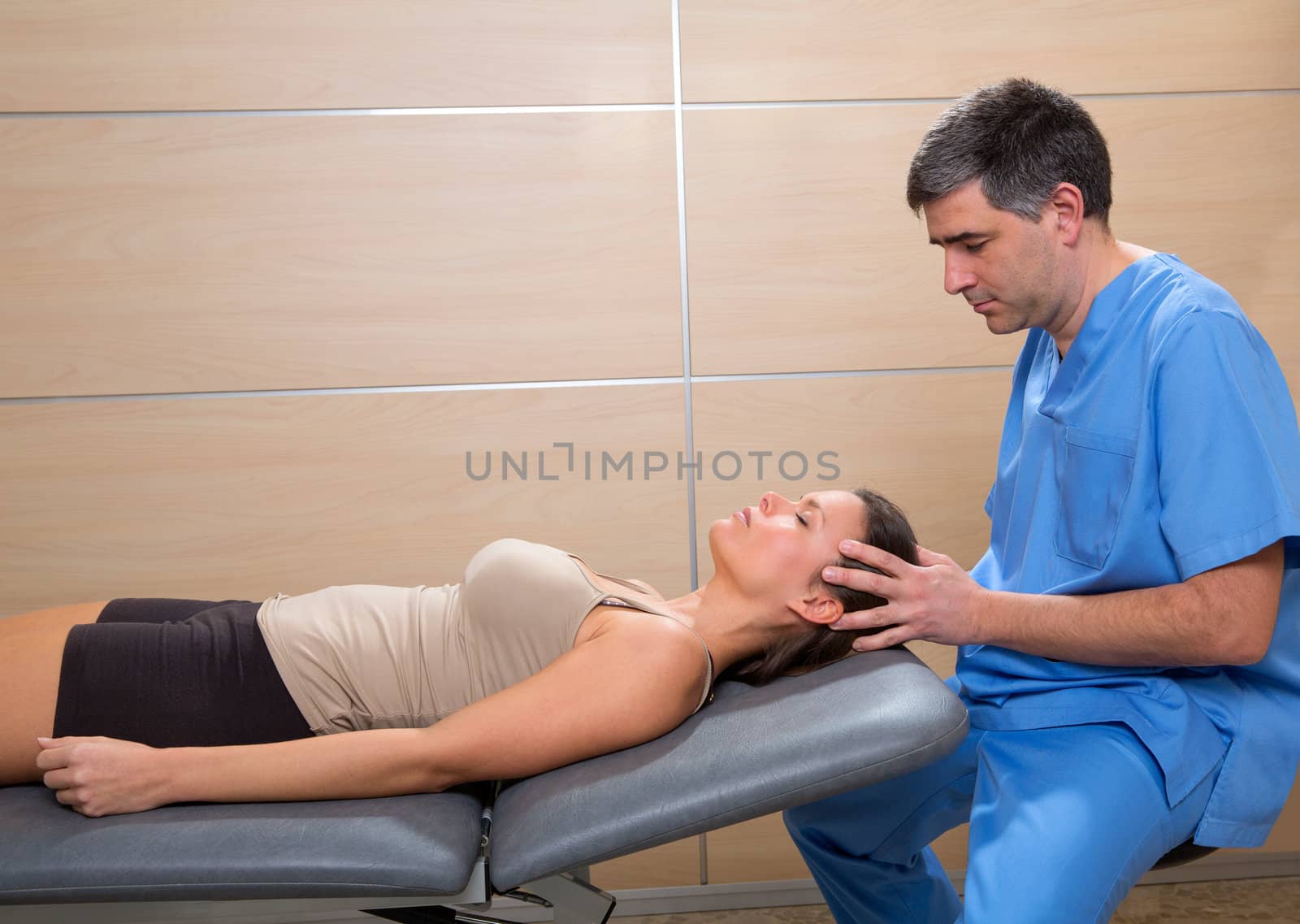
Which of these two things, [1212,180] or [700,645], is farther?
[1212,180]

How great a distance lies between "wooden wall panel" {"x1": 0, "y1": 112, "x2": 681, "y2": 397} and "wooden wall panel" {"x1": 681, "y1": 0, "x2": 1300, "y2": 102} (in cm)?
20

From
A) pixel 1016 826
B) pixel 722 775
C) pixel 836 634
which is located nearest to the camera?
pixel 722 775

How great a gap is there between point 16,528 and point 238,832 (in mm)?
1317

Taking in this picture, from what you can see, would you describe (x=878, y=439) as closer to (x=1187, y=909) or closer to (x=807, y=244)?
(x=807, y=244)

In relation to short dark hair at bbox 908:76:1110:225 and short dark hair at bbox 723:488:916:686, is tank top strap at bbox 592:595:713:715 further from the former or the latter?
short dark hair at bbox 908:76:1110:225

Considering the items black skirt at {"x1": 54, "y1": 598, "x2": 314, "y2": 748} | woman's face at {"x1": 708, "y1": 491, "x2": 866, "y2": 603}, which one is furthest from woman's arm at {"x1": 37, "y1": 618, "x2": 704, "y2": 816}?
woman's face at {"x1": 708, "y1": 491, "x2": 866, "y2": 603}

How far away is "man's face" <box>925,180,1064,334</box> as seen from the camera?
136cm

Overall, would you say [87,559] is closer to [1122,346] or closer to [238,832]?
[238,832]

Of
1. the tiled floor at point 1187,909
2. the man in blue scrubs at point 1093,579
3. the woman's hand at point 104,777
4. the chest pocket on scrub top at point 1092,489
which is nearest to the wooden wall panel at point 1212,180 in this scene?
the man in blue scrubs at point 1093,579

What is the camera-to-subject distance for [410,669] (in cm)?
139

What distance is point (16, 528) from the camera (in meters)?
2.08

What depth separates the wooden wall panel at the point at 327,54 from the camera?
80.1 inches

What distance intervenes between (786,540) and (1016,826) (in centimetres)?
45

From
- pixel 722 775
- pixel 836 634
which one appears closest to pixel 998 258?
pixel 836 634
